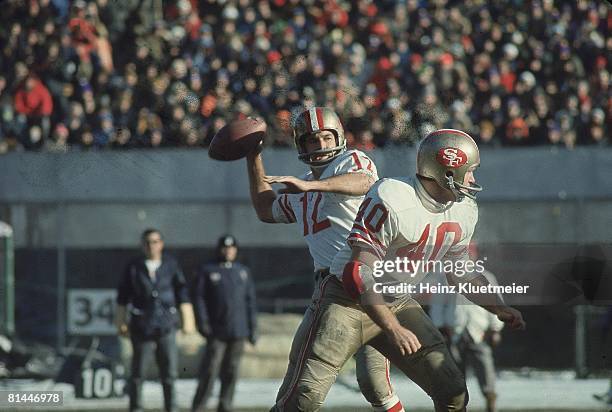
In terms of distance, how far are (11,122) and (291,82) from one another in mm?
2079

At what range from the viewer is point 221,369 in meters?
8.26

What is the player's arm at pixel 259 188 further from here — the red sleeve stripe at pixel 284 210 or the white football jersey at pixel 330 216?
the white football jersey at pixel 330 216

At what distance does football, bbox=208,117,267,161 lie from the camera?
16.8ft

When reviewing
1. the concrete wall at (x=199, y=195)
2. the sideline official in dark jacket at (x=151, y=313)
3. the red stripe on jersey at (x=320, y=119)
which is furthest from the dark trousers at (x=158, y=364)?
the red stripe on jersey at (x=320, y=119)

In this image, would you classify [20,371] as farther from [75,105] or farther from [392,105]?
[392,105]

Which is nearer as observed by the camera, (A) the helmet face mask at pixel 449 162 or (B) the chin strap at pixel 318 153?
(A) the helmet face mask at pixel 449 162

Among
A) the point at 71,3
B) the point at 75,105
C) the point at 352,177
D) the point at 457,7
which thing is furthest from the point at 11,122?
the point at 352,177

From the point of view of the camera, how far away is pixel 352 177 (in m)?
4.85

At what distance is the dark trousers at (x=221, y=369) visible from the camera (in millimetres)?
8148

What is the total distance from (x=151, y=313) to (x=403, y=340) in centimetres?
375

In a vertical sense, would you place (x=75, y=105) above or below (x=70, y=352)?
above

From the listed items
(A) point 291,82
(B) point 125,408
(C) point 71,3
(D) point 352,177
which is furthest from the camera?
(C) point 71,3

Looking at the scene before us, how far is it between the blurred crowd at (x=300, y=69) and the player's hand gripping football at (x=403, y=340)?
167 inches

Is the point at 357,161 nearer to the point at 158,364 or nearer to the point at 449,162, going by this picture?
the point at 449,162
